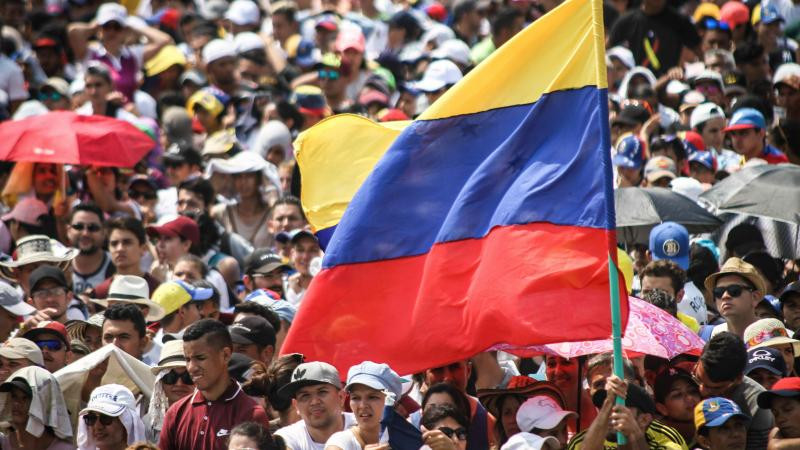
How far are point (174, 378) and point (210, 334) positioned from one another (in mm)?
858

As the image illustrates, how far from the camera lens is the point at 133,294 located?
38.9 ft

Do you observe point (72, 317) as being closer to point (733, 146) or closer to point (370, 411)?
point (370, 411)

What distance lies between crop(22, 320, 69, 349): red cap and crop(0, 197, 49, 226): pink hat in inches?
134

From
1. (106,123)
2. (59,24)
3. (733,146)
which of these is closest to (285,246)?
(106,123)

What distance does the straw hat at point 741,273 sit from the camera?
36.4 ft

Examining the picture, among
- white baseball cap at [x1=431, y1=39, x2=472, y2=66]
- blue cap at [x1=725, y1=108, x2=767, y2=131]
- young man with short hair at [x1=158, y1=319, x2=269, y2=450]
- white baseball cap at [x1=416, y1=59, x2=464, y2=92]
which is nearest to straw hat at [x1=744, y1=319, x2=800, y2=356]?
young man with short hair at [x1=158, y1=319, x2=269, y2=450]

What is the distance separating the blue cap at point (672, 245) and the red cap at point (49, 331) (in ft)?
13.6

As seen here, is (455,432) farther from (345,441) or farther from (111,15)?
(111,15)

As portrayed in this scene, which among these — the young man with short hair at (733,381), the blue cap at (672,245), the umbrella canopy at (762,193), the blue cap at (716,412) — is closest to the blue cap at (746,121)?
the umbrella canopy at (762,193)

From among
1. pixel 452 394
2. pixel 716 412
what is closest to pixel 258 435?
pixel 452 394

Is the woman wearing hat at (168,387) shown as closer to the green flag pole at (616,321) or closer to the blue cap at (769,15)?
the green flag pole at (616,321)

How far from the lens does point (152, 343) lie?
1137cm

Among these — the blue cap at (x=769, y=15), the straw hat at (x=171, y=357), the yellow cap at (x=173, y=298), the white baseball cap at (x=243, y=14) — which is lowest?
the white baseball cap at (x=243, y=14)

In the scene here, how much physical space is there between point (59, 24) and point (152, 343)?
980 centimetres
